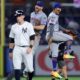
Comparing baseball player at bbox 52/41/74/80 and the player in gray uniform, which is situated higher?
the player in gray uniform

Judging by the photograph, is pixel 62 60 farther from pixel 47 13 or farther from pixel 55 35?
pixel 47 13

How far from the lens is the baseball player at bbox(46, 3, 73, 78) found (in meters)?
14.8

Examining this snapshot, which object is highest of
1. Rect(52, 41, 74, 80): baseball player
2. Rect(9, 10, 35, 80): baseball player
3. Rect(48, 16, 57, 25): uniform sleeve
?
Rect(48, 16, 57, 25): uniform sleeve

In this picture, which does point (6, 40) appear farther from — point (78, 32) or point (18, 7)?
point (78, 32)

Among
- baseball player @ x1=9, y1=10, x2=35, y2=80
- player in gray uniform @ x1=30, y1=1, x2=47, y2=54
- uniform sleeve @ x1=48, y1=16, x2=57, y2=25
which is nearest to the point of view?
baseball player @ x1=9, y1=10, x2=35, y2=80

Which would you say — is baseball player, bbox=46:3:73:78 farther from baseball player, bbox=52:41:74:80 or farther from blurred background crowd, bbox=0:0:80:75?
blurred background crowd, bbox=0:0:80:75

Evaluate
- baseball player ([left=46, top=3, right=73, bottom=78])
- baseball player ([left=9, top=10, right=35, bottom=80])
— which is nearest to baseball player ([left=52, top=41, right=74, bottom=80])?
baseball player ([left=46, top=3, right=73, bottom=78])

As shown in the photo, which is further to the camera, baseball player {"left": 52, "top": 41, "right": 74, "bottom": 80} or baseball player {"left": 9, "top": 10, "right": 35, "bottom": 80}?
baseball player {"left": 52, "top": 41, "right": 74, "bottom": 80}

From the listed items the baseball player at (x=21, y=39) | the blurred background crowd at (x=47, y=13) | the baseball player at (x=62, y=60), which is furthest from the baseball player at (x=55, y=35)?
the blurred background crowd at (x=47, y=13)

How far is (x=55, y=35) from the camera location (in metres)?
15.0

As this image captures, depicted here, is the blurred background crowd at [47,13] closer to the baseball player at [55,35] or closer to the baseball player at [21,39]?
the baseball player at [55,35]

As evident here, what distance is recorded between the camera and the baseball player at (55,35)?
1479 cm

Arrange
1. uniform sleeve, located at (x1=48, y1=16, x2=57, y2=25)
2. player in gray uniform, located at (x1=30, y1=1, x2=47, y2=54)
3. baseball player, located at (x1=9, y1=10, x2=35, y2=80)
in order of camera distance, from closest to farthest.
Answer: baseball player, located at (x1=9, y1=10, x2=35, y2=80), uniform sleeve, located at (x1=48, y1=16, x2=57, y2=25), player in gray uniform, located at (x1=30, y1=1, x2=47, y2=54)

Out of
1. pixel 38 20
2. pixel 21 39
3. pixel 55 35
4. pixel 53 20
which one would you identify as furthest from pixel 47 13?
pixel 21 39
